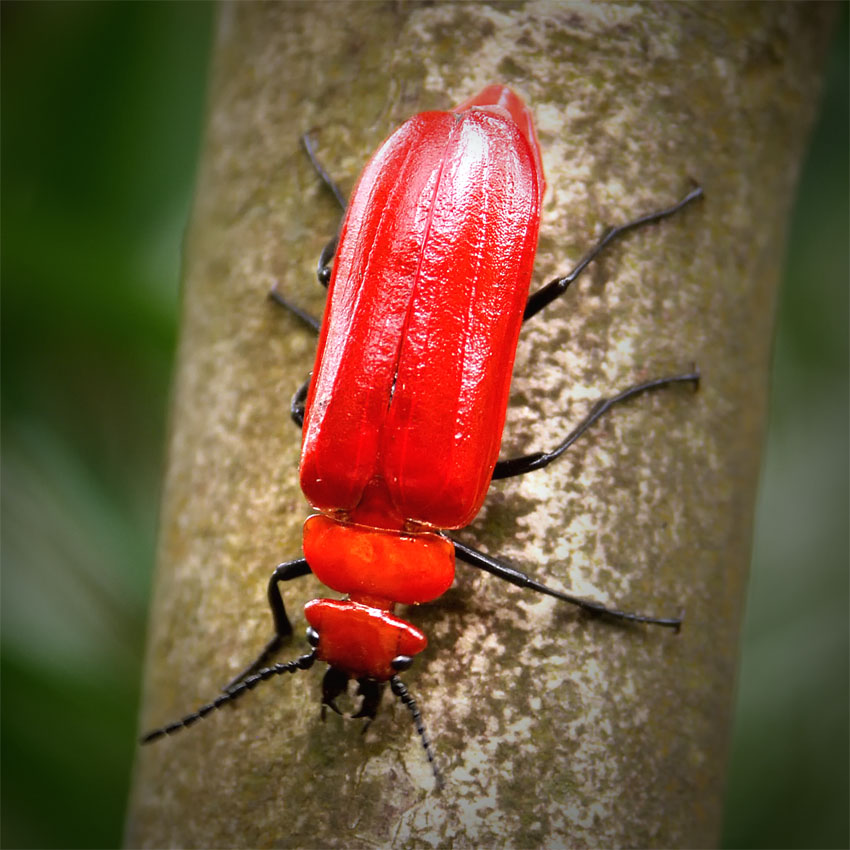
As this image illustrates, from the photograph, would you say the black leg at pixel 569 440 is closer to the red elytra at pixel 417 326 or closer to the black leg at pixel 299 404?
the red elytra at pixel 417 326

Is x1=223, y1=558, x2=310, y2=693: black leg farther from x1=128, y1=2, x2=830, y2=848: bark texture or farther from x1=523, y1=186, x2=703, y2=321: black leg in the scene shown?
x1=523, y1=186, x2=703, y2=321: black leg

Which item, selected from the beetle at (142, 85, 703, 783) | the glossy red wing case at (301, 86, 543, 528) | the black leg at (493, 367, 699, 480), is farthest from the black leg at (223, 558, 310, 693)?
the black leg at (493, 367, 699, 480)

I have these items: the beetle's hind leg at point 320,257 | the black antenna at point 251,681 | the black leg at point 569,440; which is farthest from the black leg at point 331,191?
the black antenna at point 251,681

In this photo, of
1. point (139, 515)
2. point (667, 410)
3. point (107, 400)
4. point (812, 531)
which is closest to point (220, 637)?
point (667, 410)

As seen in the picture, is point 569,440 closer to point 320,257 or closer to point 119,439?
point 320,257

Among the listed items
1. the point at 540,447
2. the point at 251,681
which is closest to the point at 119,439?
the point at 251,681
